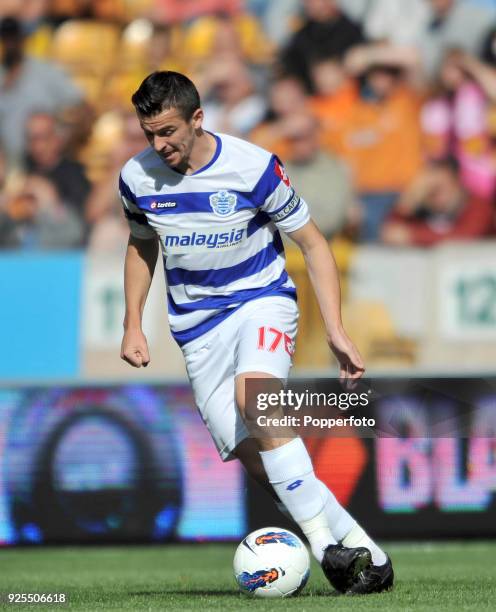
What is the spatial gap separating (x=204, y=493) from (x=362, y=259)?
3089mm

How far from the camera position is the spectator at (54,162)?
38.3 feet

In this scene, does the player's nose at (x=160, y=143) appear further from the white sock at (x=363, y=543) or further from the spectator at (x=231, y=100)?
the spectator at (x=231, y=100)

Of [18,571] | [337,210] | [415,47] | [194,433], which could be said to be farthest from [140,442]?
[415,47]

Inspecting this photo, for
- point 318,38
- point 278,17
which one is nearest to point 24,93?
point 278,17

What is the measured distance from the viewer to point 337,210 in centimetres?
1063

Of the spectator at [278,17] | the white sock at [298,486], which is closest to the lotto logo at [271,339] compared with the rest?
the white sock at [298,486]

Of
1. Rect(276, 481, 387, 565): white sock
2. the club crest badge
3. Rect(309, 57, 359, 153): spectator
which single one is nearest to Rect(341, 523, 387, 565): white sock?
Rect(276, 481, 387, 565): white sock

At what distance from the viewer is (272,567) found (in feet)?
13.7

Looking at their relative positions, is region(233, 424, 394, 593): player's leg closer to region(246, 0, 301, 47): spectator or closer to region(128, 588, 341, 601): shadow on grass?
region(128, 588, 341, 601): shadow on grass

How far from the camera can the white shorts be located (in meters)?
4.29

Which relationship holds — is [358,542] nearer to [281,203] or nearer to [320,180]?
[281,203]

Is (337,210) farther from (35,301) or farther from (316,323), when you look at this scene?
(35,301)

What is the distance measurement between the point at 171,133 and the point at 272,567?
1.61m

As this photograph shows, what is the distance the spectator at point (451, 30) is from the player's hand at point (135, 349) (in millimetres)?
7442
